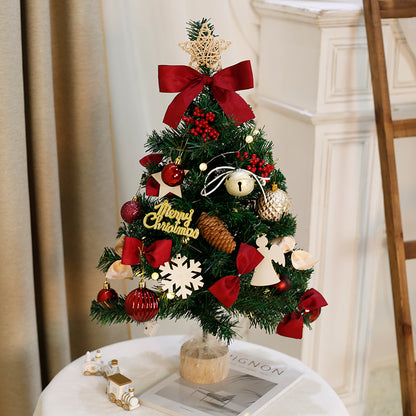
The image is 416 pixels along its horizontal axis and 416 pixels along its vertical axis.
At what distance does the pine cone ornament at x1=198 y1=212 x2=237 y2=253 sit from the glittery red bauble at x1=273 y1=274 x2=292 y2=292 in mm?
93

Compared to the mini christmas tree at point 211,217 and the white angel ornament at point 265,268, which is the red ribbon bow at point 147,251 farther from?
the white angel ornament at point 265,268

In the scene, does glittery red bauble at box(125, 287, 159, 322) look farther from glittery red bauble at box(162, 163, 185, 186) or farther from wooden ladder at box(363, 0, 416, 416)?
wooden ladder at box(363, 0, 416, 416)

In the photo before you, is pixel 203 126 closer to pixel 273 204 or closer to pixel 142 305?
pixel 273 204

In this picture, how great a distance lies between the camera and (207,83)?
91 cm

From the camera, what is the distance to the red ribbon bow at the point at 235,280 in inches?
33.9

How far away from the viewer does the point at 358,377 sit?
1.56 meters

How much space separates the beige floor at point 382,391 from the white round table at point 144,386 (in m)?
0.66

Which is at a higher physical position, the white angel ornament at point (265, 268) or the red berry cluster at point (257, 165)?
the red berry cluster at point (257, 165)

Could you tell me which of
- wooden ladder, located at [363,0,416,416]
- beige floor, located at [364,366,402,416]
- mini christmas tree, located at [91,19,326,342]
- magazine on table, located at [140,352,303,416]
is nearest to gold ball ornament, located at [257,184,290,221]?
mini christmas tree, located at [91,19,326,342]

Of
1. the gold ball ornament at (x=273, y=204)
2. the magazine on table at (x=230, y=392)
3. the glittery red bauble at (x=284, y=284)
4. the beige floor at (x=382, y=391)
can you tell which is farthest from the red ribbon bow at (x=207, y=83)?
the beige floor at (x=382, y=391)

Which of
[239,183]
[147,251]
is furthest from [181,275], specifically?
[239,183]

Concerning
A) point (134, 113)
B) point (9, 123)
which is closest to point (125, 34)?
point (134, 113)

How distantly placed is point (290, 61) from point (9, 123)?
650mm

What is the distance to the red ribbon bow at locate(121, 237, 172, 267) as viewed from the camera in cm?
87
